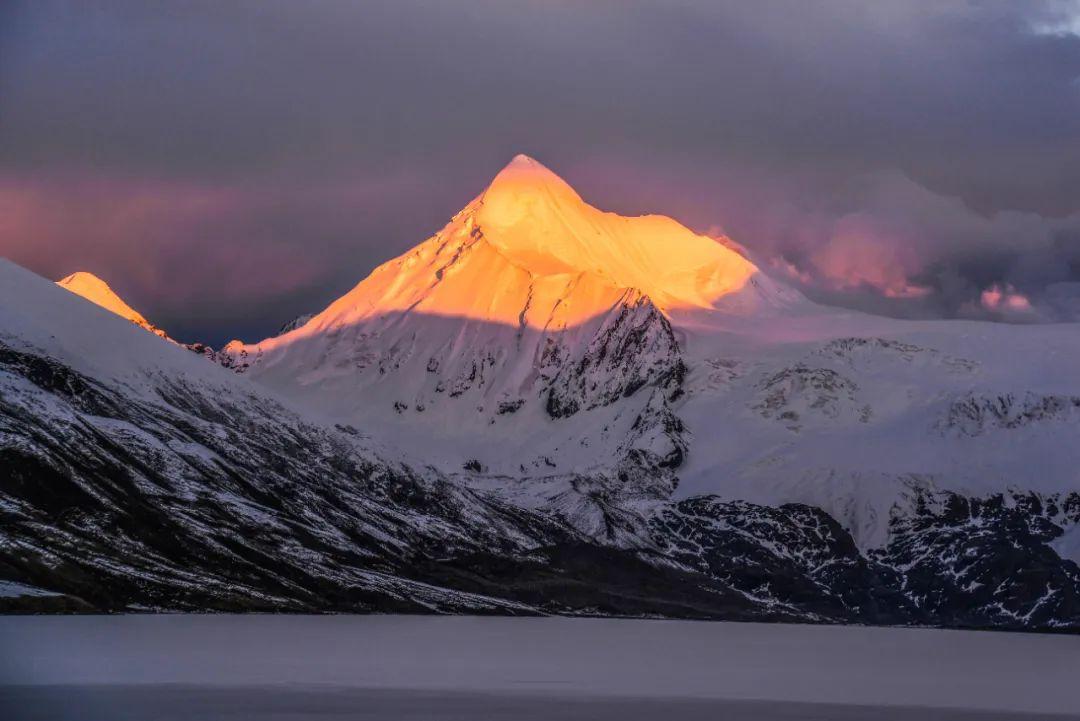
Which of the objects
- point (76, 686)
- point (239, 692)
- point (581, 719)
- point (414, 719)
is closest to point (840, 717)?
point (581, 719)

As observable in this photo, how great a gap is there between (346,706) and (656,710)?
32846 mm

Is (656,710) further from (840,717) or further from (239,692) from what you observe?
(239,692)

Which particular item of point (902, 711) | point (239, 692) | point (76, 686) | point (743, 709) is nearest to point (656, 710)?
point (743, 709)

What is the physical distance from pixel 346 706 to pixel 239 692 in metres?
19.9

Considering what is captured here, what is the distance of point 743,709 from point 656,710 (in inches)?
496

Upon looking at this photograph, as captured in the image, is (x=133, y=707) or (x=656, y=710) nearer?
(x=133, y=707)

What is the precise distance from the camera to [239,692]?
19150 centimetres

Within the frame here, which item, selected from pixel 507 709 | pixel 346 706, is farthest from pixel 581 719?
pixel 346 706

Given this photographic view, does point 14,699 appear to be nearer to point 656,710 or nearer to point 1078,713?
point 656,710

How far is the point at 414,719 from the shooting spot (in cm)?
16400

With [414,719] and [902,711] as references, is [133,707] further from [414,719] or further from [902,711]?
[902,711]

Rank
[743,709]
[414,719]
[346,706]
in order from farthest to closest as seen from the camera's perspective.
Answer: [743,709] < [346,706] < [414,719]

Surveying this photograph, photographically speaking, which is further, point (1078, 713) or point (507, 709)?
point (1078, 713)

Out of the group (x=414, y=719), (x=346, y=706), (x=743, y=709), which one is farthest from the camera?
(x=743, y=709)
